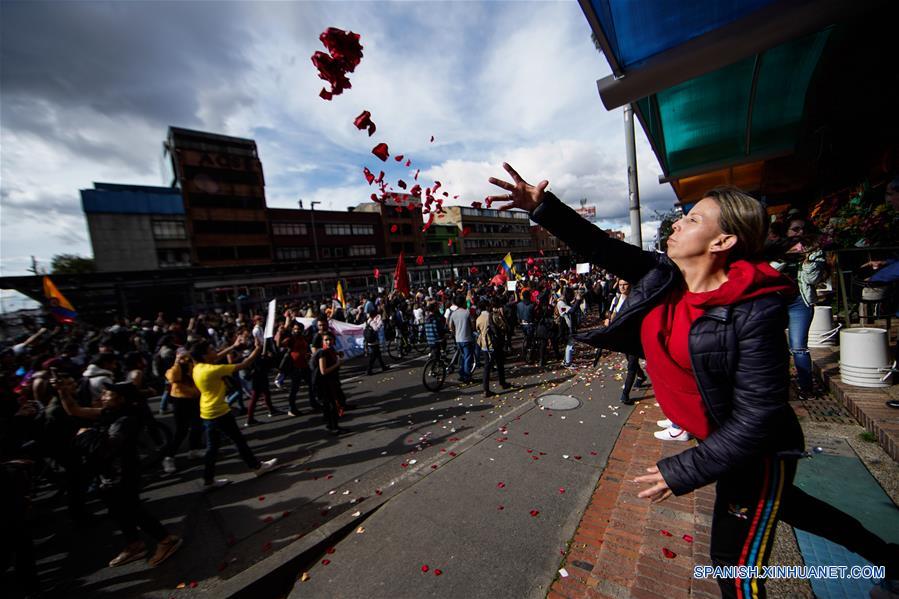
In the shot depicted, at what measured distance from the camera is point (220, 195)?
131 ft

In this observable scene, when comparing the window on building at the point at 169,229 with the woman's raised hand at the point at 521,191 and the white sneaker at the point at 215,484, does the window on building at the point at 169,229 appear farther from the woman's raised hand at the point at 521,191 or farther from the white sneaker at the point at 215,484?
the woman's raised hand at the point at 521,191

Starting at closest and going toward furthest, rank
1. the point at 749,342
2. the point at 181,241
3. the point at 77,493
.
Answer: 1. the point at 749,342
2. the point at 77,493
3. the point at 181,241

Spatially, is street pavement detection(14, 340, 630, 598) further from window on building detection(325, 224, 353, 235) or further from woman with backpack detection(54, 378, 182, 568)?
window on building detection(325, 224, 353, 235)

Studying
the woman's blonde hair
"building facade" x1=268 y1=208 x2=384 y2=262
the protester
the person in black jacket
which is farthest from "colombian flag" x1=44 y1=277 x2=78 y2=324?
"building facade" x1=268 y1=208 x2=384 y2=262

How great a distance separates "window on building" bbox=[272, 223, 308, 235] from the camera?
43.0 metres

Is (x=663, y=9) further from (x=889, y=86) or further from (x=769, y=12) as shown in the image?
(x=889, y=86)

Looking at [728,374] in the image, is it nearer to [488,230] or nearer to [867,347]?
[867,347]

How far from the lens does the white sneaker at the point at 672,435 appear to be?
4430 millimetres

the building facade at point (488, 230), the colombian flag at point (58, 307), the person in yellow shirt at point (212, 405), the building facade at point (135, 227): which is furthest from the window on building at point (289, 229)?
the person in yellow shirt at point (212, 405)

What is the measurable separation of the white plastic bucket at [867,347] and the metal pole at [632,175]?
3206 millimetres

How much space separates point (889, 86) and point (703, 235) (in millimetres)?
7328

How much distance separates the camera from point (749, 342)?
139 cm

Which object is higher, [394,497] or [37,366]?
[37,366]

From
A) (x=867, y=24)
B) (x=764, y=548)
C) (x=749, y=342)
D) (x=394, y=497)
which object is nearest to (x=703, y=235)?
(x=749, y=342)
